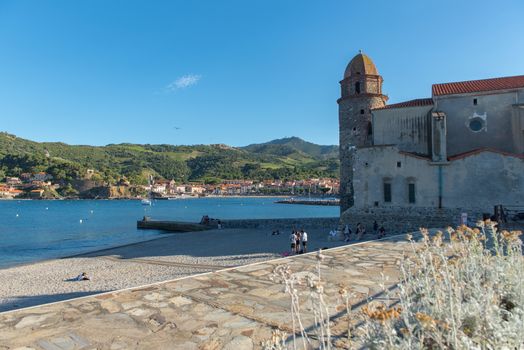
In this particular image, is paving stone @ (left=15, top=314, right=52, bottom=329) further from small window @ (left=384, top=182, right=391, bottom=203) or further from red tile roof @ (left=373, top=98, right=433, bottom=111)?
red tile roof @ (left=373, top=98, right=433, bottom=111)

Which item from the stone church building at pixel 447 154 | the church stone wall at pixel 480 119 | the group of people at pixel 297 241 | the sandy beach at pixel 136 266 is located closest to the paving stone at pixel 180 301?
the sandy beach at pixel 136 266

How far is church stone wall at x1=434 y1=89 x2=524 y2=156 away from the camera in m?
20.9

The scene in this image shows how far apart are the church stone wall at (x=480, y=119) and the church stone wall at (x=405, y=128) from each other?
1.17 m

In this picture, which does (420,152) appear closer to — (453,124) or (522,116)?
(453,124)

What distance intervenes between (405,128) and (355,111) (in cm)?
403

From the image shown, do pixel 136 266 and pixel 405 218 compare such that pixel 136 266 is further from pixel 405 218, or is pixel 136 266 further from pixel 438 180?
pixel 438 180

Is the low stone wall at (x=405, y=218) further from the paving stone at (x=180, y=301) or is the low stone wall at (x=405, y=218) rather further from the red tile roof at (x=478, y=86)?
the paving stone at (x=180, y=301)

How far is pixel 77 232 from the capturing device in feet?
150

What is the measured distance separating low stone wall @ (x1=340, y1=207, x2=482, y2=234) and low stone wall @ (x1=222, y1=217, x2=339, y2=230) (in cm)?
763

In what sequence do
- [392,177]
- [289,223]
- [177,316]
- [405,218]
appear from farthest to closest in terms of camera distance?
1. [289,223]
2. [392,177]
3. [405,218]
4. [177,316]

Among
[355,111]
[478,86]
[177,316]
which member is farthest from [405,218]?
[177,316]

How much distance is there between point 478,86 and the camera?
22.2 meters

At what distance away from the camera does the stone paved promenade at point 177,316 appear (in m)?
4.22

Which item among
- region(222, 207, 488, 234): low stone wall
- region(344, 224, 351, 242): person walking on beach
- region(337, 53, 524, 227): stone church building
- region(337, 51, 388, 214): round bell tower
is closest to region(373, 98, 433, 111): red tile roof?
region(337, 53, 524, 227): stone church building
